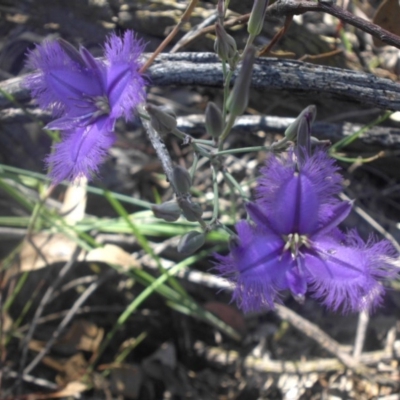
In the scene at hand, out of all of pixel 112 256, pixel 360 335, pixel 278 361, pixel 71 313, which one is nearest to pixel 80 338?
pixel 71 313

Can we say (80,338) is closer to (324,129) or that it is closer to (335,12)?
(324,129)

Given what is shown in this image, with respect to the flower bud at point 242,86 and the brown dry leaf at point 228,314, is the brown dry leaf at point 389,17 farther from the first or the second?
the brown dry leaf at point 228,314

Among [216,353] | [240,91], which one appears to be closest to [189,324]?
[216,353]

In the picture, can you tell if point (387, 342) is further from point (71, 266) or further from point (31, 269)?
point (31, 269)

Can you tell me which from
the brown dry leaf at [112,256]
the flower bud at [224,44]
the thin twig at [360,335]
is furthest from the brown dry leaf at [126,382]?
the flower bud at [224,44]

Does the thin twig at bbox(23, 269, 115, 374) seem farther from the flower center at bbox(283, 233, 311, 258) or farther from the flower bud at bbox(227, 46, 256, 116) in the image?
the flower bud at bbox(227, 46, 256, 116)

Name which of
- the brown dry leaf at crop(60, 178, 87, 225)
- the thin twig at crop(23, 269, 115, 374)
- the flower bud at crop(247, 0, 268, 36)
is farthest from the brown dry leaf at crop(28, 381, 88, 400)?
the flower bud at crop(247, 0, 268, 36)
